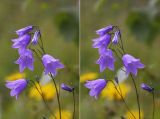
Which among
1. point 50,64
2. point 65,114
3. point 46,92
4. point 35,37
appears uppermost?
point 35,37

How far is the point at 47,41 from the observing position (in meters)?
1.77

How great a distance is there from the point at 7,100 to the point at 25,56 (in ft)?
0.90

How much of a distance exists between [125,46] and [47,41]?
33 centimetres

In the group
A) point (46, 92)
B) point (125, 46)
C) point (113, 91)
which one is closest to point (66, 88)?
point (46, 92)

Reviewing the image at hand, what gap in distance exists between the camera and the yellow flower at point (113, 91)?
1724 millimetres

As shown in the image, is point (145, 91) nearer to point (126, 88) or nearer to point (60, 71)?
point (126, 88)

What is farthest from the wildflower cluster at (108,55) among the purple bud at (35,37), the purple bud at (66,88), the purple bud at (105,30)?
the purple bud at (35,37)

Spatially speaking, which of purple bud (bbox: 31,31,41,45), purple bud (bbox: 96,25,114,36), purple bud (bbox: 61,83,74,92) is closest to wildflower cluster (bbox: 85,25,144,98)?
purple bud (bbox: 96,25,114,36)

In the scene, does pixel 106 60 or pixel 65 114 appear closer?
pixel 106 60

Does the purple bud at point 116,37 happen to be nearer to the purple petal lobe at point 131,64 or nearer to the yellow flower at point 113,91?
the purple petal lobe at point 131,64

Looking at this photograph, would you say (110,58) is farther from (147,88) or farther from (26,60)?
(26,60)

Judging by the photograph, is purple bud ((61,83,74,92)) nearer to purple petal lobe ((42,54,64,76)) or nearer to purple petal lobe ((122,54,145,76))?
purple petal lobe ((42,54,64,76))

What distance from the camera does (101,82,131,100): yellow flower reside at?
1724mm

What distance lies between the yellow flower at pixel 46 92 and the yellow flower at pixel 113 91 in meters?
0.21
